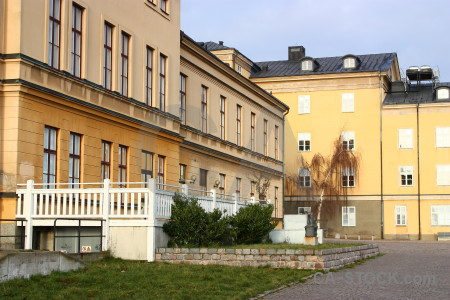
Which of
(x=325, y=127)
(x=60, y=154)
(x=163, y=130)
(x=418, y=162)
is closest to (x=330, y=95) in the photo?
(x=325, y=127)

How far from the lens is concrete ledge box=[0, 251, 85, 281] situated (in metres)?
13.0

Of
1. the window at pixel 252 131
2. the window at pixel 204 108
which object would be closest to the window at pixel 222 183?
the window at pixel 204 108

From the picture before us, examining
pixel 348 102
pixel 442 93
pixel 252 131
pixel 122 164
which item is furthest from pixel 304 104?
pixel 122 164

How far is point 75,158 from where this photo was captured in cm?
2175

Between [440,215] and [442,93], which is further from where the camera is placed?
[442,93]

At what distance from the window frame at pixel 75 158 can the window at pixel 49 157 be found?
813 millimetres

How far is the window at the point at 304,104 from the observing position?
5959 centimetres

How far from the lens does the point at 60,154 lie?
68.3 ft

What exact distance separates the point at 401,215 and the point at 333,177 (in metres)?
6.17

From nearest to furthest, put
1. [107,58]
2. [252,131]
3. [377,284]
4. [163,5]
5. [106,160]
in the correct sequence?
[377,284] < [106,160] < [107,58] < [163,5] < [252,131]

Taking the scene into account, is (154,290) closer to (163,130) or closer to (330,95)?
(163,130)

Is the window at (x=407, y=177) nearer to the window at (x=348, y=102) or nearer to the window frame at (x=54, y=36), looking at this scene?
the window at (x=348, y=102)

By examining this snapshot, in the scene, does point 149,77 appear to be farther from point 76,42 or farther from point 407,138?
point 407,138

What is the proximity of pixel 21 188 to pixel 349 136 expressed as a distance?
42640mm
